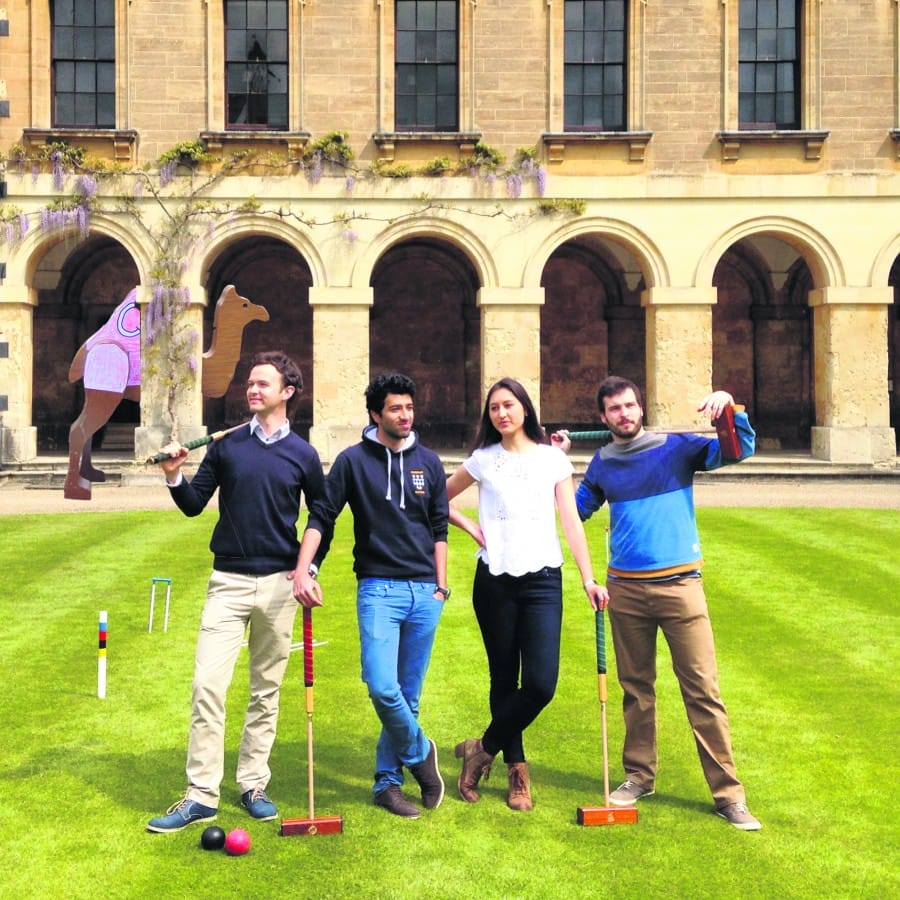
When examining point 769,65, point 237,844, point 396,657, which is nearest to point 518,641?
point 396,657

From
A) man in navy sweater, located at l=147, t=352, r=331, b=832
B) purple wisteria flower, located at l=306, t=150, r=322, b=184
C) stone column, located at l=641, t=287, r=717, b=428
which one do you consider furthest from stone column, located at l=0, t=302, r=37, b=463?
man in navy sweater, located at l=147, t=352, r=331, b=832

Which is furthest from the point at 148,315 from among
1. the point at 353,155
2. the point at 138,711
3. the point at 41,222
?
the point at 138,711

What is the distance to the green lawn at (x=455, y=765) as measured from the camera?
4711 mm

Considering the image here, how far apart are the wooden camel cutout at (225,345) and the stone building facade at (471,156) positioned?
28.2 ft

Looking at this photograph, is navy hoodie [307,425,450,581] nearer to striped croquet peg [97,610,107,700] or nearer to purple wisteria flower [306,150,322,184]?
striped croquet peg [97,610,107,700]

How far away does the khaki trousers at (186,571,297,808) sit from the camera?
5246 mm

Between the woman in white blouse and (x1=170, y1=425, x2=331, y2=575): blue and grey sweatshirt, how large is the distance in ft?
2.63

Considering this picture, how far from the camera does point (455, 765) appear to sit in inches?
241

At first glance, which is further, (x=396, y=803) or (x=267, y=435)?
(x=267, y=435)

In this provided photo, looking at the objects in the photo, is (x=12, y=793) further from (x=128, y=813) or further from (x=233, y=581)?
(x=233, y=581)

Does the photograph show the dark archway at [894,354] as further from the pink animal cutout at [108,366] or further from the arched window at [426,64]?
the pink animal cutout at [108,366]

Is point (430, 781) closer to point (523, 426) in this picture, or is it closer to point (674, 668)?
point (674, 668)

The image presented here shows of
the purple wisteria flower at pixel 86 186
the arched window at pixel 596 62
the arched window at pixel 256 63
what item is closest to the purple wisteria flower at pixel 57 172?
the purple wisteria flower at pixel 86 186

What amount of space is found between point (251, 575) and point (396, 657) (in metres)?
0.78
